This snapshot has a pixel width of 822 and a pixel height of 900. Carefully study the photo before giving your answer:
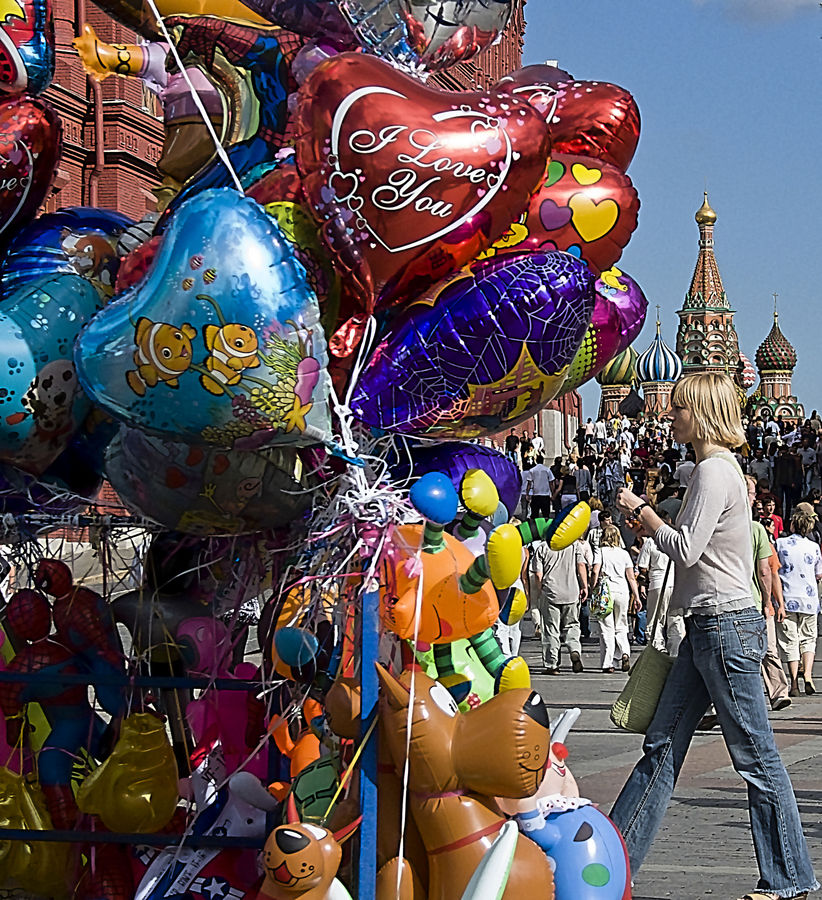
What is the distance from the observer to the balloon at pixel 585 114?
4.35 m

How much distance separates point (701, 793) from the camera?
7758 millimetres

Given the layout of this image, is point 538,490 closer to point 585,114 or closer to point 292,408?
point 585,114

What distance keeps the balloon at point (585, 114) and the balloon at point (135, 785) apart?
2.09 metres

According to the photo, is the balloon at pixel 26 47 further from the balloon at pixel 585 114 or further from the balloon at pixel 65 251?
the balloon at pixel 585 114

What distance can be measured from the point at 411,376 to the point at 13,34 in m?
1.55

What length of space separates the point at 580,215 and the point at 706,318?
335 ft

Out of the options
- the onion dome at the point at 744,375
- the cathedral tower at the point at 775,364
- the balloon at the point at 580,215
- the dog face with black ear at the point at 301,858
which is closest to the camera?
the dog face with black ear at the point at 301,858

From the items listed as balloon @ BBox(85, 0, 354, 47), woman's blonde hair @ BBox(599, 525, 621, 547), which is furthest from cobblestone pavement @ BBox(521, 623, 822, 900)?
balloon @ BBox(85, 0, 354, 47)

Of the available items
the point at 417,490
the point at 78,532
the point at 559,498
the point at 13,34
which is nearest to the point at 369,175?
the point at 417,490

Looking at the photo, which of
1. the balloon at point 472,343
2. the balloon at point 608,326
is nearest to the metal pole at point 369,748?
the balloon at point 472,343

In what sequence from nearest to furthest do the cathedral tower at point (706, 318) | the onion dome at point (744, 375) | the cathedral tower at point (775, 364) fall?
the onion dome at point (744, 375) → the cathedral tower at point (706, 318) → the cathedral tower at point (775, 364)

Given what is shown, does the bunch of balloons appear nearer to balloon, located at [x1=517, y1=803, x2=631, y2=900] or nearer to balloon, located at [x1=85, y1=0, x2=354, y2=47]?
balloon, located at [x1=85, y1=0, x2=354, y2=47]

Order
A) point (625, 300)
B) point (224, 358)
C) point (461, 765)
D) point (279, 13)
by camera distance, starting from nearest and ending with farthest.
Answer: point (224, 358), point (461, 765), point (279, 13), point (625, 300)

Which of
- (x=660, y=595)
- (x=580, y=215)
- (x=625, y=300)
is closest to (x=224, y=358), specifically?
(x=580, y=215)
